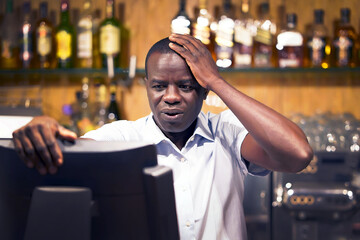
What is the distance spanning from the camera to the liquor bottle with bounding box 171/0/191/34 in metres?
2.16

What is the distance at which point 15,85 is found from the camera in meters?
2.37

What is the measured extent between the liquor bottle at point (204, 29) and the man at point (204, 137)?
97 cm

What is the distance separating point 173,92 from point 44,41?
1.40 metres

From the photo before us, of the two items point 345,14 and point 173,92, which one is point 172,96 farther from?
point 345,14

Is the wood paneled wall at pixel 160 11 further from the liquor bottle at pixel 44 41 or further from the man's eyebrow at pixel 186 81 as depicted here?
the man's eyebrow at pixel 186 81

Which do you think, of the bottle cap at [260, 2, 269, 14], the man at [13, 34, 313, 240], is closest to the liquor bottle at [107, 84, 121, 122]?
the bottle cap at [260, 2, 269, 14]

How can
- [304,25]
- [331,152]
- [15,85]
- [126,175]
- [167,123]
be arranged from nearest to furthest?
[126,175]
[167,123]
[331,152]
[304,25]
[15,85]

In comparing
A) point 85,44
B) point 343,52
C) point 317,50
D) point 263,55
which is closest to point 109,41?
point 85,44

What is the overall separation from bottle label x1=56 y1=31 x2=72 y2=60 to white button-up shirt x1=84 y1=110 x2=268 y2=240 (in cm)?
113

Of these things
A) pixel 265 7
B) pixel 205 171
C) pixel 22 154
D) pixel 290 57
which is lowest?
pixel 205 171

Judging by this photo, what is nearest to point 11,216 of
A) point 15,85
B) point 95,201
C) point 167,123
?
point 95,201

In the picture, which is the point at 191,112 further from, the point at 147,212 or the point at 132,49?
the point at 132,49

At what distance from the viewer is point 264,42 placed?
84.7 inches

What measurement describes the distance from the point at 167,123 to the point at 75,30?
1414 mm
